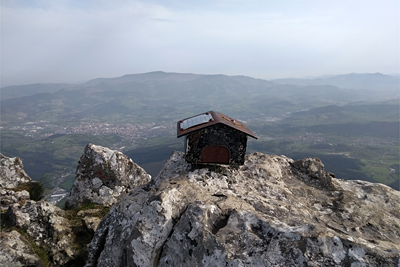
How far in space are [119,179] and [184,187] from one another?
33.5ft

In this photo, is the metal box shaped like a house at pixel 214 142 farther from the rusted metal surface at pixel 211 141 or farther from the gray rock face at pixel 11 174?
the gray rock face at pixel 11 174

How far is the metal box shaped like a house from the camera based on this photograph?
40.4ft

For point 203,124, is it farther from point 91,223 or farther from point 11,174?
point 11,174

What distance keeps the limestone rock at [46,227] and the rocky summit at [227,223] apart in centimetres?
5

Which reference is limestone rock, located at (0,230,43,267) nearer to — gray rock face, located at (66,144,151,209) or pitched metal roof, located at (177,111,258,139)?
gray rock face, located at (66,144,151,209)

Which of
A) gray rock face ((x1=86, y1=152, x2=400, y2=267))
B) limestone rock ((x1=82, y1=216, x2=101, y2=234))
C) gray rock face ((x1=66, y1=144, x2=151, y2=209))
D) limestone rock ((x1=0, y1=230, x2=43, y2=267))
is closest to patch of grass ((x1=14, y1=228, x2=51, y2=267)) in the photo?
limestone rock ((x1=0, y1=230, x2=43, y2=267))

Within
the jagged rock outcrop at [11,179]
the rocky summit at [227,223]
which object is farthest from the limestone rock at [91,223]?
the jagged rock outcrop at [11,179]

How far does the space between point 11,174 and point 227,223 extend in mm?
17398

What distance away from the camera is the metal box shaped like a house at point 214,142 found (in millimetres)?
12328

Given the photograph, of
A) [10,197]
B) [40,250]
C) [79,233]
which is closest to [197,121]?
[79,233]

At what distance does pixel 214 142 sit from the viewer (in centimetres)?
1252

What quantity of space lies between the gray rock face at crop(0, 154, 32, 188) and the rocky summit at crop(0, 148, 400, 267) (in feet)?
8.76

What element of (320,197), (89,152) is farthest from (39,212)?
(320,197)

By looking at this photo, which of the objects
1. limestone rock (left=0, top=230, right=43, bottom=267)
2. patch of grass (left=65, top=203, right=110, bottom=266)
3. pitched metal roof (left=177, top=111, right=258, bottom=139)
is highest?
pitched metal roof (left=177, top=111, right=258, bottom=139)
